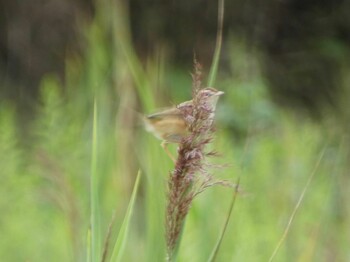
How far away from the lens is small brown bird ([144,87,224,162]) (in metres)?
0.97

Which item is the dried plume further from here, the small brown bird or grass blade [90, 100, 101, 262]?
grass blade [90, 100, 101, 262]

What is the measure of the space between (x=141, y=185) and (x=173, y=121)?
529 millimetres

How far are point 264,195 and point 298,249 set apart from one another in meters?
0.45

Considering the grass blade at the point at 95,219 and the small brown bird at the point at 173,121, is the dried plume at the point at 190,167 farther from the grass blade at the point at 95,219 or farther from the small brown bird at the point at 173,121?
the grass blade at the point at 95,219

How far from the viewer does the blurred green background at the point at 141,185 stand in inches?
48.3

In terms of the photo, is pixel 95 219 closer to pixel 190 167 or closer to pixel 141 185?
pixel 190 167

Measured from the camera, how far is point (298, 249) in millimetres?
1383

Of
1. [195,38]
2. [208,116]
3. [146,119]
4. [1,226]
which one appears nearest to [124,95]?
[146,119]

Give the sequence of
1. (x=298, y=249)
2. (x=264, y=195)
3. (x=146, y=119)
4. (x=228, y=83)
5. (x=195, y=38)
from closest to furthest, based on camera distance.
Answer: (x=146, y=119)
(x=298, y=249)
(x=264, y=195)
(x=228, y=83)
(x=195, y=38)

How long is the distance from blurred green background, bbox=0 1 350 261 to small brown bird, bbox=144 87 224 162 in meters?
0.02

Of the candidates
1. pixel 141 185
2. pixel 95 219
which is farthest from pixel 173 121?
pixel 141 185

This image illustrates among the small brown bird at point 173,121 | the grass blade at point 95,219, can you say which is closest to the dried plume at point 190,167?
the small brown bird at point 173,121

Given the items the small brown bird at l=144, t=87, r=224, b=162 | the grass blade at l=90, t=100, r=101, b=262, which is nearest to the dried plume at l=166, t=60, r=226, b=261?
the small brown bird at l=144, t=87, r=224, b=162

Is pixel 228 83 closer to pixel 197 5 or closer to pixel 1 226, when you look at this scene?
pixel 1 226
